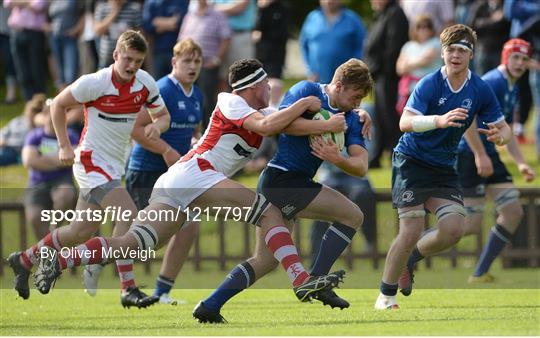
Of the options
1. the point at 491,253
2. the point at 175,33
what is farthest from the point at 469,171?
the point at 175,33

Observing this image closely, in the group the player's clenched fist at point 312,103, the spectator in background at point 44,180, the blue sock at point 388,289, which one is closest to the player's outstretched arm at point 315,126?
the player's clenched fist at point 312,103

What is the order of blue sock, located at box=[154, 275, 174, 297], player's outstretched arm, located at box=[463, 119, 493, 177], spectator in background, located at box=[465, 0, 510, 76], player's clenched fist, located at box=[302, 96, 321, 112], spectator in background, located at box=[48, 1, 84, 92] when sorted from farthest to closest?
spectator in background, located at box=[48, 1, 84, 92]
spectator in background, located at box=[465, 0, 510, 76]
blue sock, located at box=[154, 275, 174, 297]
player's outstretched arm, located at box=[463, 119, 493, 177]
player's clenched fist, located at box=[302, 96, 321, 112]

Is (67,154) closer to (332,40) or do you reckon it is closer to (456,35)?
(456,35)

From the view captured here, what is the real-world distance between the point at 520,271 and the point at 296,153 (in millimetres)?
5973

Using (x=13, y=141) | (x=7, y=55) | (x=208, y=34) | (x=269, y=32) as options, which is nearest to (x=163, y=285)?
(x=208, y=34)

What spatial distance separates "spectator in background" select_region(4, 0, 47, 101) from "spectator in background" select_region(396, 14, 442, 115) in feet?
19.0

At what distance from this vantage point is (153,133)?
12.5m

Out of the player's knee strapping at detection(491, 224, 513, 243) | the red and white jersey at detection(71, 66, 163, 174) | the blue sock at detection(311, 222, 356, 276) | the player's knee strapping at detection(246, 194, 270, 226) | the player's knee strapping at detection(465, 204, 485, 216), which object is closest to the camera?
the player's knee strapping at detection(246, 194, 270, 226)

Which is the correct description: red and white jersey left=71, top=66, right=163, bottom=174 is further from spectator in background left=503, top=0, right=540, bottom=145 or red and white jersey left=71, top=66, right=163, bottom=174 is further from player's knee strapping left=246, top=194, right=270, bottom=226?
spectator in background left=503, top=0, right=540, bottom=145

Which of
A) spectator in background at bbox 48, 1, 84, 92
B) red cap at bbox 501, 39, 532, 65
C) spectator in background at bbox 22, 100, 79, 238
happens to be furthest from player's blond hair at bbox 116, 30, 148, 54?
spectator in background at bbox 48, 1, 84, 92

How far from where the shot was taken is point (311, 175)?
11250 millimetres

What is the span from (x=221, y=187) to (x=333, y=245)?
1.14 metres

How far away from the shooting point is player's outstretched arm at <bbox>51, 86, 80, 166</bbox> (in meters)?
12.2

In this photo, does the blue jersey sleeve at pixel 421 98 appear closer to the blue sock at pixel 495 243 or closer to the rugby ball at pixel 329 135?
the rugby ball at pixel 329 135
